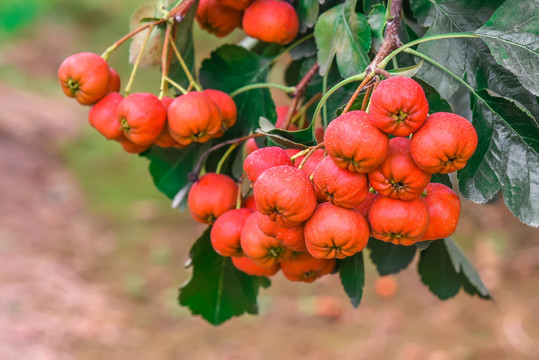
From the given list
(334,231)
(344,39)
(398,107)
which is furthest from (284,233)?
(344,39)

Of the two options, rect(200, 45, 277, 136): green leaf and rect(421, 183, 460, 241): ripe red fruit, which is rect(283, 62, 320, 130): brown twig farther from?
rect(421, 183, 460, 241): ripe red fruit

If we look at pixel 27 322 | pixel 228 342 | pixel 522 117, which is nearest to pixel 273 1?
pixel 522 117

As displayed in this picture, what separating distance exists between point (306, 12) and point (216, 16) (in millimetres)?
126

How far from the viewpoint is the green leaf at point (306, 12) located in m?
0.80

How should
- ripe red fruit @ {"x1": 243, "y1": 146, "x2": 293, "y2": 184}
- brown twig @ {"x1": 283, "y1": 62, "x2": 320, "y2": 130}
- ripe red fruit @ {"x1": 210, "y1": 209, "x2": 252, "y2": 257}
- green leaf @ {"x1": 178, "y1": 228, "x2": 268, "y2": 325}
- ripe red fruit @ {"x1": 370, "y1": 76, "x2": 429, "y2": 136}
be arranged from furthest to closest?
green leaf @ {"x1": 178, "y1": 228, "x2": 268, "y2": 325}, brown twig @ {"x1": 283, "y1": 62, "x2": 320, "y2": 130}, ripe red fruit @ {"x1": 210, "y1": 209, "x2": 252, "y2": 257}, ripe red fruit @ {"x1": 243, "y1": 146, "x2": 293, "y2": 184}, ripe red fruit @ {"x1": 370, "y1": 76, "x2": 429, "y2": 136}

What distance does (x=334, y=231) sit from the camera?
1.77 ft

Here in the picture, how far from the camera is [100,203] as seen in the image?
367cm

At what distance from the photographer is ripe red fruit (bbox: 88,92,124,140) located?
745 mm

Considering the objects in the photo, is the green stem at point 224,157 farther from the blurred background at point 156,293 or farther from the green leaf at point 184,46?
the blurred background at point 156,293

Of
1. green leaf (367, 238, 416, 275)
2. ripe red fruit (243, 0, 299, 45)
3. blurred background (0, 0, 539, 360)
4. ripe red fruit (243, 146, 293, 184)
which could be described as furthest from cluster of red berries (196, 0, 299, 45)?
blurred background (0, 0, 539, 360)

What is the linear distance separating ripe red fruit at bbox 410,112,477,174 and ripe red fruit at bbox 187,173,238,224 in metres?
0.30

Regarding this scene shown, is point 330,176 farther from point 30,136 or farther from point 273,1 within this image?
point 30,136

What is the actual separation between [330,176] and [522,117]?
0.22 meters

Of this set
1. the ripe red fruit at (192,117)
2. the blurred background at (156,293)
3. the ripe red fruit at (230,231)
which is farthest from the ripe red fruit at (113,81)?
the blurred background at (156,293)
